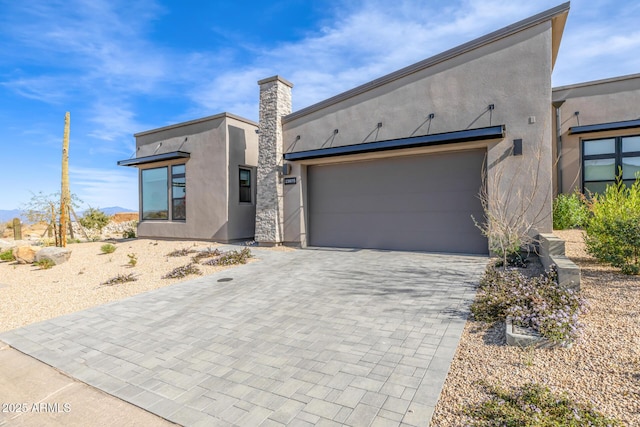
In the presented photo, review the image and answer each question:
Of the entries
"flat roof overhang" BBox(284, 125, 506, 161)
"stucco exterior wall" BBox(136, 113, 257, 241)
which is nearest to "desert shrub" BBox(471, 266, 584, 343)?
"flat roof overhang" BBox(284, 125, 506, 161)

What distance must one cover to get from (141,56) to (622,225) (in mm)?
13360

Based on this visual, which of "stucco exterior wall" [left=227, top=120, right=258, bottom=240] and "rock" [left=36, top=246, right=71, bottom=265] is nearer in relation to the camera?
"rock" [left=36, top=246, right=71, bottom=265]

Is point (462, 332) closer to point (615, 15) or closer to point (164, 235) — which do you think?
point (615, 15)

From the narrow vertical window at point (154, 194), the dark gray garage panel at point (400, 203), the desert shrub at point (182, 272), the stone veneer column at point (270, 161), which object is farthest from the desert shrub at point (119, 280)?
the narrow vertical window at point (154, 194)

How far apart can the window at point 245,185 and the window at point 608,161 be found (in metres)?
12.5

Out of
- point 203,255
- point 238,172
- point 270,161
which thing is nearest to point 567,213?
point 270,161

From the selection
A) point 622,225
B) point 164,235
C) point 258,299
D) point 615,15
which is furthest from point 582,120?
point 164,235

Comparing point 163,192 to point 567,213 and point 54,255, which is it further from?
point 567,213

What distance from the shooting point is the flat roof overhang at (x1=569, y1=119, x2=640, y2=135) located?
1005cm

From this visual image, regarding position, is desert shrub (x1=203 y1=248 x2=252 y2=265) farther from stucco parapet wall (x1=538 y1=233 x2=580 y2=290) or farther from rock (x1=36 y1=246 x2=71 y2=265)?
stucco parapet wall (x1=538 y1=233 x2=580 y2=290)

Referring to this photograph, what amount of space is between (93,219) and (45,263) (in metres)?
9.82

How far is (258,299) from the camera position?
5473mm

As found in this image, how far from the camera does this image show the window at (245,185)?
13047 millimetres

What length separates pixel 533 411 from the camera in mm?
2221
